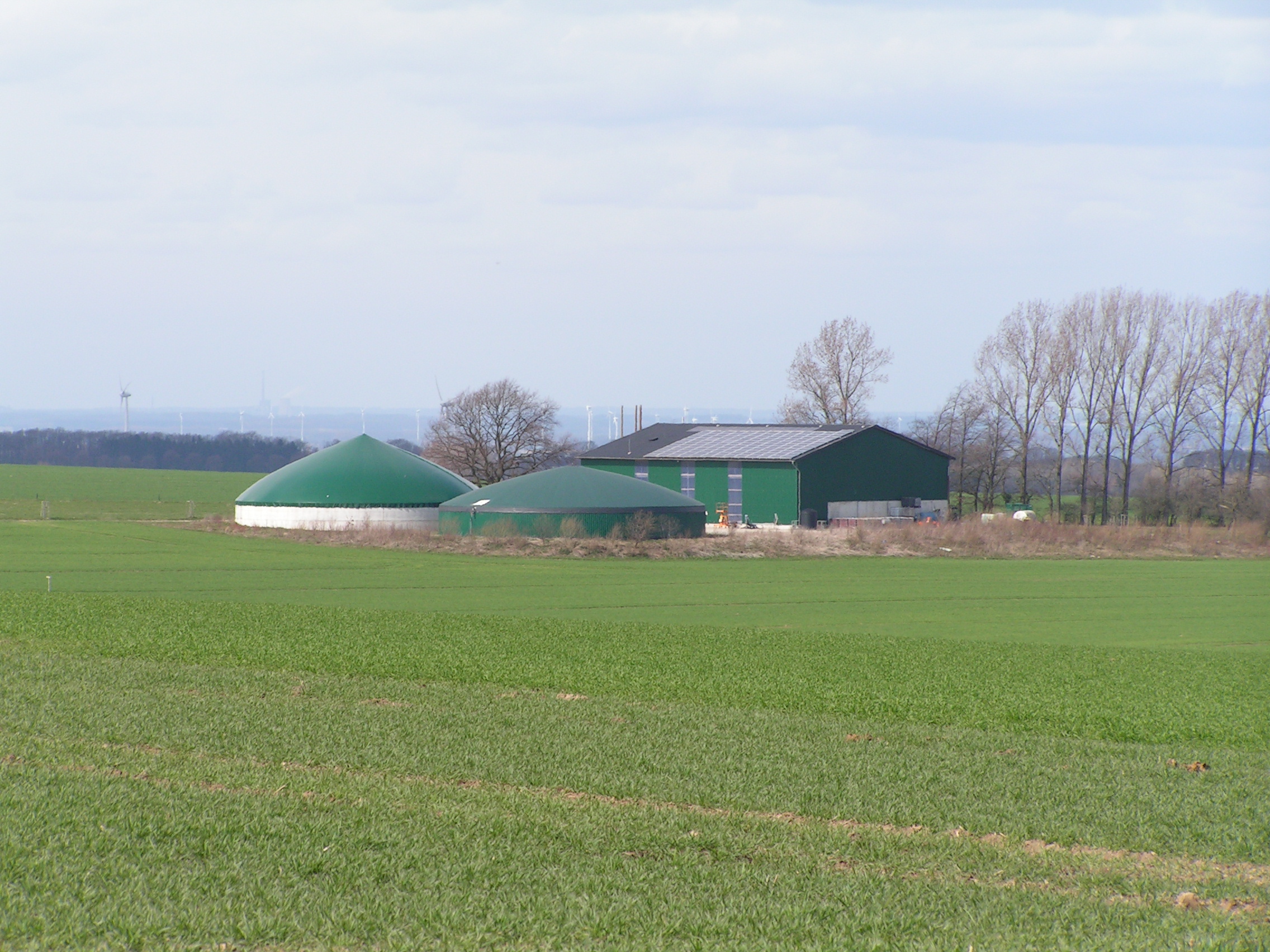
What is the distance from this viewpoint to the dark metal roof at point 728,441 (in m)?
69.8

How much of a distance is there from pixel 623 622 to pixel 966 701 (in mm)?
11080

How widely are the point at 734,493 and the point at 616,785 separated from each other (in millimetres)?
58100

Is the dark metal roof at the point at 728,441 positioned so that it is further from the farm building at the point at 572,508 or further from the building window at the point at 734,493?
the farm building at the point at 572,508

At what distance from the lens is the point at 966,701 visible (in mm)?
17594

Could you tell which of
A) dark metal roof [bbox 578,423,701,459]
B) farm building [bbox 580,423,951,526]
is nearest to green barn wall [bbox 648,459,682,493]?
farm building [bbox 580,423,951,526]

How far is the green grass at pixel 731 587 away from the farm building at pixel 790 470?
55.9 feet

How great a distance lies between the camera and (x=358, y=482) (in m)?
63.8

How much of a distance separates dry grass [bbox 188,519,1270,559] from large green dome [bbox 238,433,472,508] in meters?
3.19

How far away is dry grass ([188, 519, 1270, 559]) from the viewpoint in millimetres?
51938

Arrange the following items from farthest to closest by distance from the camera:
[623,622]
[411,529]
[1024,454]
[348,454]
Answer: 1. [1024,454]
2. [348,454]
3. [411,529]
4. [623,622]

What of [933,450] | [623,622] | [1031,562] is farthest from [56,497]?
[623,622]

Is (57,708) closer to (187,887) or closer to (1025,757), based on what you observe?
(187,887)

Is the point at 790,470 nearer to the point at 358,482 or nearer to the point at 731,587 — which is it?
the point at 358,482

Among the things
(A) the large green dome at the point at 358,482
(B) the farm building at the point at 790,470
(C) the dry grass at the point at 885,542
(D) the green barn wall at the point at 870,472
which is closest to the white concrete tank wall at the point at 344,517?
(A) the large green dome at the point at 358,482
